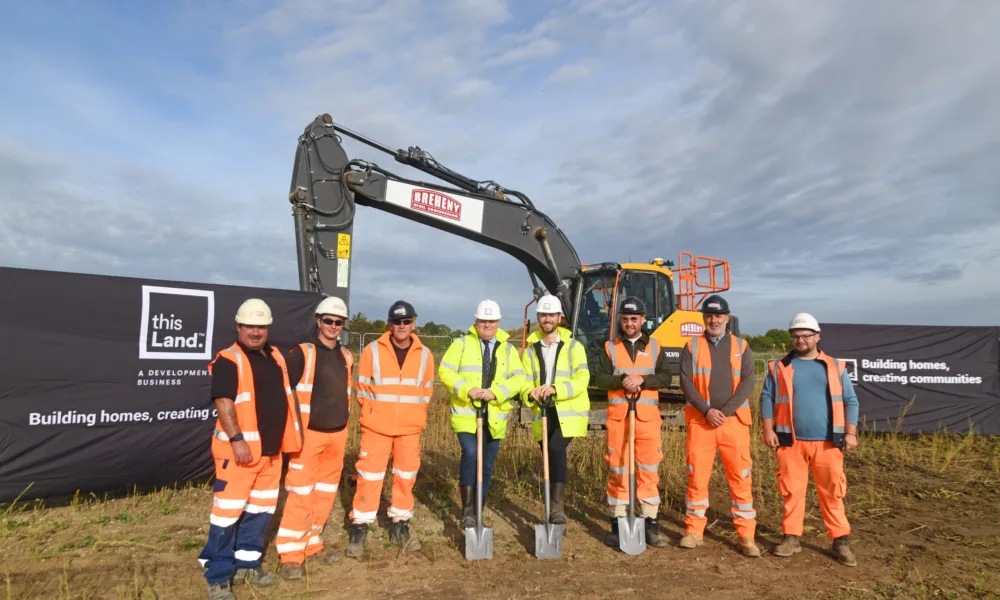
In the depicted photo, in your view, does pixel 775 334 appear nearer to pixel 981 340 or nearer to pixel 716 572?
pixel 981 340

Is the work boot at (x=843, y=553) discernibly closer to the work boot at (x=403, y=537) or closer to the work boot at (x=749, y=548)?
the work boot at (x=749, y=548)

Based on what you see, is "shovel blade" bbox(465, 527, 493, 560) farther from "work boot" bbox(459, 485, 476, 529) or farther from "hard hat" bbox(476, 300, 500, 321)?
"hard hat" bbox(476, 300, 500, 321)

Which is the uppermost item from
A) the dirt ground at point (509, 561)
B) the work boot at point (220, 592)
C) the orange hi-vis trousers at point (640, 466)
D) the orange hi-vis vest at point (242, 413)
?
the orange hi-vis vest at point (242, 413)

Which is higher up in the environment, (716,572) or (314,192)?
(314,192)

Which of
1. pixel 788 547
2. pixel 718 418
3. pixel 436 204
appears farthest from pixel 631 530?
pixel 436 204

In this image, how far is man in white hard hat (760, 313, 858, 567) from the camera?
183 inches

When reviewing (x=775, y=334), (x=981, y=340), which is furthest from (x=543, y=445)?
(x=775, y=334)

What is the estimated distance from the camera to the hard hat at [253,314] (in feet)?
13.0

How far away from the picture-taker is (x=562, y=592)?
4.08 meters

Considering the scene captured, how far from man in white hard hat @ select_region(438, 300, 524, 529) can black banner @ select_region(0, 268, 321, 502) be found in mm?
2598

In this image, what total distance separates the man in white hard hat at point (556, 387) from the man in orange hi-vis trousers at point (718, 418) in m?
0.90

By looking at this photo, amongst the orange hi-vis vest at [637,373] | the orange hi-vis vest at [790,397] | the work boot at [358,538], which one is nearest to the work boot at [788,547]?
the orange hi-vis vest at [790,397]

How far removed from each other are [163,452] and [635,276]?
23.7ft

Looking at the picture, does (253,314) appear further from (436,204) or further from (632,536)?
(436,204)
